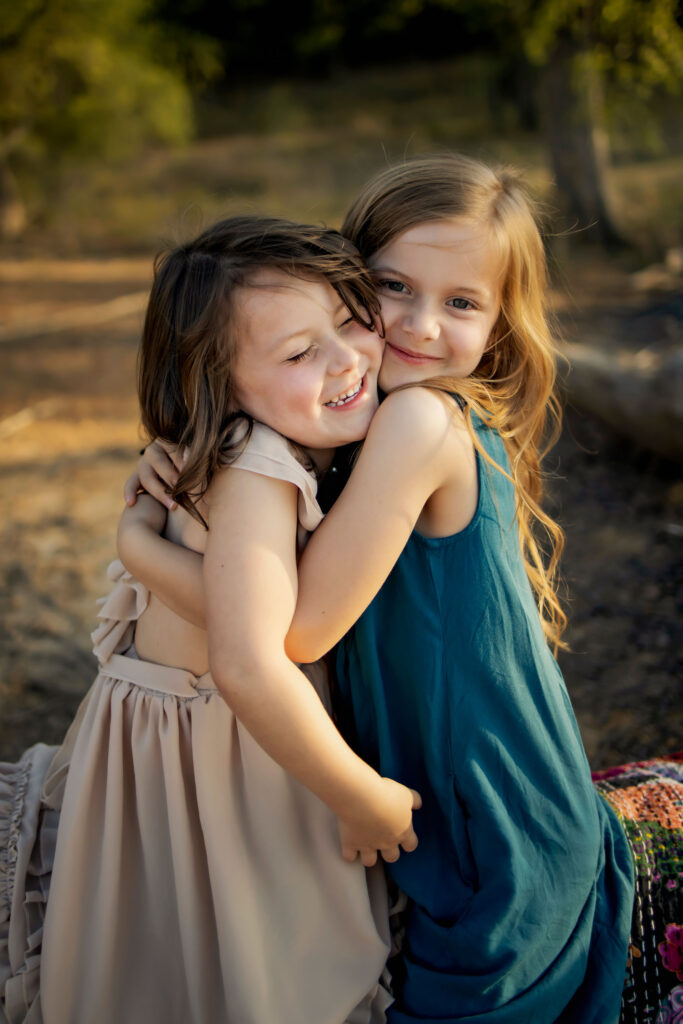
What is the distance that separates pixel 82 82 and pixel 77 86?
5.1 inches

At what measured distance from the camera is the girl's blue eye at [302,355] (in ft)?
4.49

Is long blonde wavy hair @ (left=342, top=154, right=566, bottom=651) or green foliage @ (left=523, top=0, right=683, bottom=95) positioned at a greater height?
green foliage @ (left=523, top=0, right=683, bottom=95)

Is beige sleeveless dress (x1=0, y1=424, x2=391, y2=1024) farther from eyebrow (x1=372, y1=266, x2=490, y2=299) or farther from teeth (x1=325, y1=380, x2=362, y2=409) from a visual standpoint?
eyebrow (x1=372, y1=266, x2=490, y2=299)

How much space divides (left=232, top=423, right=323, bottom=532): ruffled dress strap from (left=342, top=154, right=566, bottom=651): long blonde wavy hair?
267mm

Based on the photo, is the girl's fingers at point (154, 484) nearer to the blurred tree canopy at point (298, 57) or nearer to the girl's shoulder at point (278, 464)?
the girl's shoulder at point (278, 464)

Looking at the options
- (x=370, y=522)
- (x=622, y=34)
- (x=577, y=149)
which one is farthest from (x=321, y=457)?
(x=577, y=149)

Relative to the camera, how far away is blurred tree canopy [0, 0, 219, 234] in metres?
11.0

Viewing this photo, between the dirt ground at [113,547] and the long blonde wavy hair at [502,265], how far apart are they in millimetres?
1279

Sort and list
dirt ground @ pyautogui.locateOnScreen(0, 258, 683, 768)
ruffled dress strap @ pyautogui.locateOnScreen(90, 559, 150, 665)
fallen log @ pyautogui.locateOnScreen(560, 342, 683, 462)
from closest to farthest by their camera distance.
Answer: ruffled dress strap @ pyautogui.locateOnScreen(90, 559, 150, 665), dirt ground @ pyautogui.locateOnScreen(0, 258, 683, 768), fallen log @ pyautogui.locateOnScreen(560, 342, 683, 462)

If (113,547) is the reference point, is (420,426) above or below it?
below

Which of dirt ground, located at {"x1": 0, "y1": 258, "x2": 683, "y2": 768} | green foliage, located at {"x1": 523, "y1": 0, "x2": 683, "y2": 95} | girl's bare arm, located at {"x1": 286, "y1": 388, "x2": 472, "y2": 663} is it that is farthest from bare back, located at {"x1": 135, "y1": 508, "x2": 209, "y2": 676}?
green foliage, located at {"x1": 523, "y1": 0, "x2": 683, "y2": 95}

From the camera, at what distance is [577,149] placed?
843cm

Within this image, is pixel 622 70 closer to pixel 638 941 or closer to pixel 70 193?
pixel 638 941

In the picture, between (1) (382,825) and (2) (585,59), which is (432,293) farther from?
(2) (585,59)
